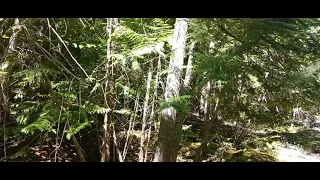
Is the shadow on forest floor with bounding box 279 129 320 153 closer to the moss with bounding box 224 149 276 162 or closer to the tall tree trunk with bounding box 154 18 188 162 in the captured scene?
the moss with bounding box 224 149 276 162

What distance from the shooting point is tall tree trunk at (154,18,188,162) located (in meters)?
4.90

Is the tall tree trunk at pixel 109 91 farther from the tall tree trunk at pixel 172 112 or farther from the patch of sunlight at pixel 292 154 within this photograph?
the patch of sunlight at pixel 292 154

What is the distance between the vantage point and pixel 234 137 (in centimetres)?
888

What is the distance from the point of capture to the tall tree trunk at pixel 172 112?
4.90 meters

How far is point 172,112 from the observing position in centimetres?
495

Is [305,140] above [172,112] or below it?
below

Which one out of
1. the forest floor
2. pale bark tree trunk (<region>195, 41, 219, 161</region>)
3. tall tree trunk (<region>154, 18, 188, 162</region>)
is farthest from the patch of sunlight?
tall tree trunk (<region>154, 18, 188, 162</region>)

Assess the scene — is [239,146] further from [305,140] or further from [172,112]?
[172,112]

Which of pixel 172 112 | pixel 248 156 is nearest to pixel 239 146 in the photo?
pixel 248 156
